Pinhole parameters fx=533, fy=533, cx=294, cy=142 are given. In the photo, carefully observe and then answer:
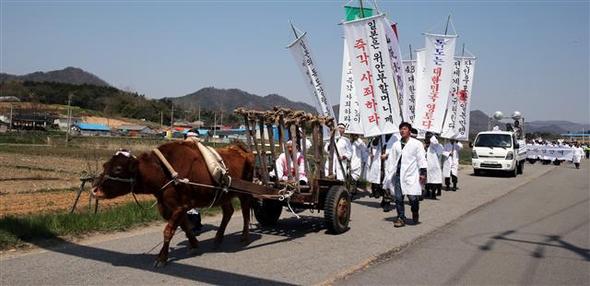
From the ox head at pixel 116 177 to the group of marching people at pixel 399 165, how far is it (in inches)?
181

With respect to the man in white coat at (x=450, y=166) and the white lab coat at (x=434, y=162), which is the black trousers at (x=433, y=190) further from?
the man in white coat at (x=450, y=166)

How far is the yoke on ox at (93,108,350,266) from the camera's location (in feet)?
21.6

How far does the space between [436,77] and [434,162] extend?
8.69ft

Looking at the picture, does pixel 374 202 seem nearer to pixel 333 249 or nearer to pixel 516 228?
pixel 516 228

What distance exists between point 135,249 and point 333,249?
9.16ft

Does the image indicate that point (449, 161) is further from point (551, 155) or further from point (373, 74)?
point (551, 155)

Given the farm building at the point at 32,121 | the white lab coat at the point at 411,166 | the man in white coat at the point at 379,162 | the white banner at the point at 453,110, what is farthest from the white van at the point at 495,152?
the farm building at the point at 32,121

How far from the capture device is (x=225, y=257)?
707 cm

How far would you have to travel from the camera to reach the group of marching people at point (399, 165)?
10.2 metres

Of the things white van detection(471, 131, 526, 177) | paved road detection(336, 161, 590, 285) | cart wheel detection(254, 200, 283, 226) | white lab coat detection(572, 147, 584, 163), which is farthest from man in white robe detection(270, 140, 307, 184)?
white lab coat detection(572, 147, 584, 163)

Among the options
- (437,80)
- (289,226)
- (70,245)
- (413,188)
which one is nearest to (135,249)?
(70,245)

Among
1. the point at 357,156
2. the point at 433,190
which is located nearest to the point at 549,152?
the point at 433,190

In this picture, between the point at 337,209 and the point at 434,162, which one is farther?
the point at 434,162

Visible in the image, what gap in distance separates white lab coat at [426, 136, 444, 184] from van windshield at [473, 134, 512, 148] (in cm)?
1000
